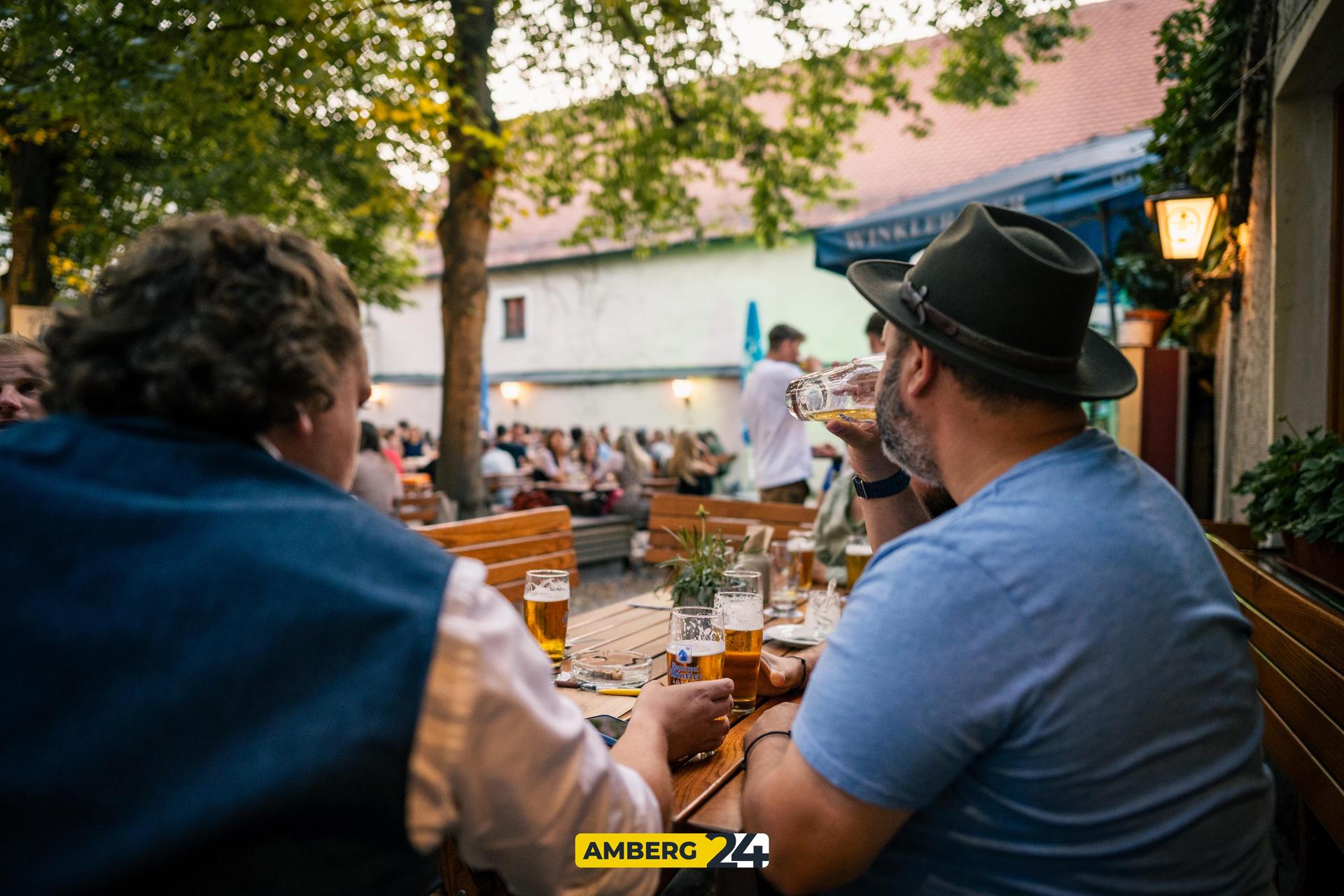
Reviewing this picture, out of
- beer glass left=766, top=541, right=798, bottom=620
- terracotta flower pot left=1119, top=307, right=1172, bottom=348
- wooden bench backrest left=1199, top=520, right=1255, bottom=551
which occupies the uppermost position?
terracotta flower pot left=1119, top=307, right=1172, bottom=348

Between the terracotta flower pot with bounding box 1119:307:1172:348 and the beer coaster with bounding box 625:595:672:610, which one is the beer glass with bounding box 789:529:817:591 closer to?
the beer coaster with bounding box 625:595:672:610

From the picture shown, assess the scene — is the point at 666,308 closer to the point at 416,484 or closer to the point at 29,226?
the point at 416,484

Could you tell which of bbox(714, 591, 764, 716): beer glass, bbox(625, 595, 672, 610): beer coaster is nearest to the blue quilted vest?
bbox(714, 591, 764, 716): beer glass

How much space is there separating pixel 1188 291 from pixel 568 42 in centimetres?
559

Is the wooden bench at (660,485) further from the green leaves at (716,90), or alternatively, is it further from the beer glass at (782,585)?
the beer glass at (782,585)

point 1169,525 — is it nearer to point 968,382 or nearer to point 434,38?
point 968,382

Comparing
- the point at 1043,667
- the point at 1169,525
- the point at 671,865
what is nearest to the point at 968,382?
the point at 1169,525

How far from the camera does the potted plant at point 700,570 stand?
2469 millimetres

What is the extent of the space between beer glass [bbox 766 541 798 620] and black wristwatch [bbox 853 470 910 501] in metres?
1.02

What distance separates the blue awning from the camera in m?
5.99

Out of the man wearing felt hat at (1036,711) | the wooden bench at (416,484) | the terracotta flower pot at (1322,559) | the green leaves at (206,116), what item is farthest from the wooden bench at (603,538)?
the man wearing felt hat at (1036,711)

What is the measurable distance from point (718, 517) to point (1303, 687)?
3.29m

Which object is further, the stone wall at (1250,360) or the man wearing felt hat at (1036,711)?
the stone wall at (1250,360)

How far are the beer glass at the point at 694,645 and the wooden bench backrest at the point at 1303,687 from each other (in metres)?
1.07
